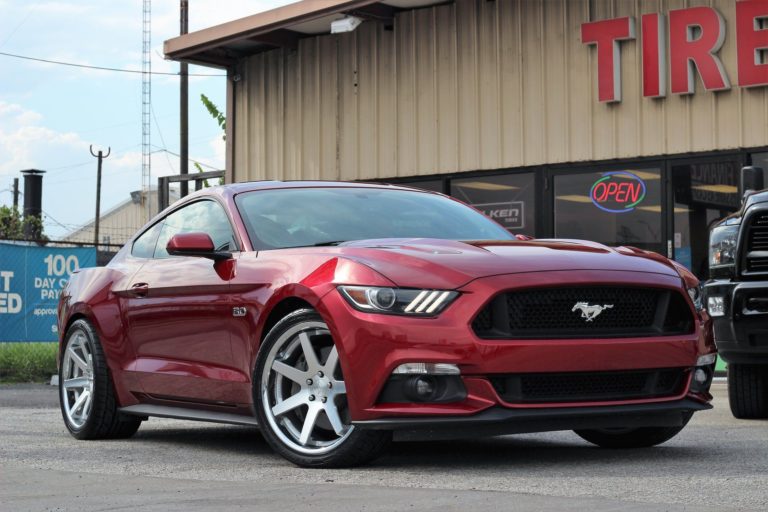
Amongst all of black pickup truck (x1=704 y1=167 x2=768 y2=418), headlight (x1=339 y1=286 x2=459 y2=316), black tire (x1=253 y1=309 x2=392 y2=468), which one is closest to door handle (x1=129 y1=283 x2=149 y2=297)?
black tire (x1=253 y1=309 x2=392 y2=468)

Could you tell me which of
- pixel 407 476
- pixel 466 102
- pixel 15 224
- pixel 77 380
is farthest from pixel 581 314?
pixel 15 224

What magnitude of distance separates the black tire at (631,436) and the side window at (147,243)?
9.09 feet

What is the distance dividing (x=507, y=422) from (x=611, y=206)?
34.0 feet

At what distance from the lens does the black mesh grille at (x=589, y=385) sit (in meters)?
5.54

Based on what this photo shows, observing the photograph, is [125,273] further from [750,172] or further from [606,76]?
[606,76]

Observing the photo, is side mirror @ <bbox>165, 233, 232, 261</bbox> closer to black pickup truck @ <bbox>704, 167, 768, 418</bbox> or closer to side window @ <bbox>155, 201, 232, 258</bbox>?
side window @ <bbox>155, 201, 232, 258</bbox>

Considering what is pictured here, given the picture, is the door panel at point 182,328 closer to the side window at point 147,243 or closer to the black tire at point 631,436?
the side window at point 147,243

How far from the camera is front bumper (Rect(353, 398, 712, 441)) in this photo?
5.47 m

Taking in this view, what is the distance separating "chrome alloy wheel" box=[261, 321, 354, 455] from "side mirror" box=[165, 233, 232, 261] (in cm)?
82

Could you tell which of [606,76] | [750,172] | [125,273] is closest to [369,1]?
[606,76]

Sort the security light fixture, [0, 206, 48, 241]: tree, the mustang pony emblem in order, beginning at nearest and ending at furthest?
1. the mustang pony emblem
2. the security light fixture
3. [0, 206, 48, 241]: tree

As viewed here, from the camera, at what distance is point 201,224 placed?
731 centimetres

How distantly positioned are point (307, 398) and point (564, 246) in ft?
4.61

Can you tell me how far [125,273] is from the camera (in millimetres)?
7648
